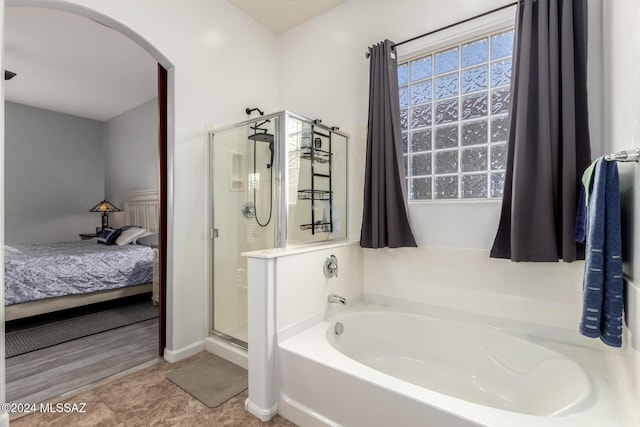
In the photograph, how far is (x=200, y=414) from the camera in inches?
65.7

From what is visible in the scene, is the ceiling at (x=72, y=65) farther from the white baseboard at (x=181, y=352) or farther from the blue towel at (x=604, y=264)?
the blue towel at (x=604, y=264)

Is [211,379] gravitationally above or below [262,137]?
below

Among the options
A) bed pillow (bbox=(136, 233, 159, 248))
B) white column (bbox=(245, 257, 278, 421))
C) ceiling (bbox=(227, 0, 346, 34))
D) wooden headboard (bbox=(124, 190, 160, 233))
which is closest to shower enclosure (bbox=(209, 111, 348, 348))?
white column (bbox=(245, 257, 278, 421))

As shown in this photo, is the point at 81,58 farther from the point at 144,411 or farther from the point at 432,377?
the point at 432,377

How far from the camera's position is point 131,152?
16.9ft

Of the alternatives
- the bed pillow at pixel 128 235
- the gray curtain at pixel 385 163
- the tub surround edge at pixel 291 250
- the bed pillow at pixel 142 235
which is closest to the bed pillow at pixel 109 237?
the bed pillow at pixel 128 235

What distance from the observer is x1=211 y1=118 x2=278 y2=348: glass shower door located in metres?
2.37

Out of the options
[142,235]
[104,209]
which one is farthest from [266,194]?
[104,209]

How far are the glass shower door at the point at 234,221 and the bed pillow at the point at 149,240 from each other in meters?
1.98

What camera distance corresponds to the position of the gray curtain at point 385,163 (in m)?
2.17

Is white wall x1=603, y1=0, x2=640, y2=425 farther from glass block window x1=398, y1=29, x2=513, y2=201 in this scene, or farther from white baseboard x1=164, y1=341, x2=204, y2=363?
white baseboard x1=164, y1=341, x2=204, y2=363

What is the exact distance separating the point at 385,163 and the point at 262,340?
1.43 metres

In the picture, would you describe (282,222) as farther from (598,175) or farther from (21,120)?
(21,120)

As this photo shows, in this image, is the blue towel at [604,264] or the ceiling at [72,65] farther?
the ceiling at [72,65]
